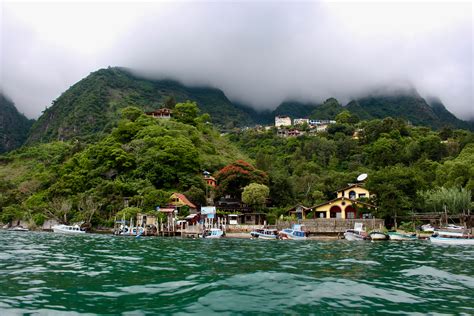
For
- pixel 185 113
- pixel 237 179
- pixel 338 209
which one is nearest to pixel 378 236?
pixel 338 209

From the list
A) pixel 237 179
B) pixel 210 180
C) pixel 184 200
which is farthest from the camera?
pixel 210 180

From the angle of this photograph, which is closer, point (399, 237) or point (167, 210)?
A: point (399, 237)

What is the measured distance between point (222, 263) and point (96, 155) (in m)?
67.0

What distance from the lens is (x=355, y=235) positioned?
4656cm

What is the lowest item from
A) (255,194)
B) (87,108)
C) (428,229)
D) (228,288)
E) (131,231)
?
(131,231)

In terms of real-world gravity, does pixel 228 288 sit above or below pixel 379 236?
above

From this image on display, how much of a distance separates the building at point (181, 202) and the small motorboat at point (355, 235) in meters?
27.9

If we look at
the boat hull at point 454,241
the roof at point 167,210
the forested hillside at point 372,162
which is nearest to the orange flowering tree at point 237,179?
the forested hillside at point 372,162

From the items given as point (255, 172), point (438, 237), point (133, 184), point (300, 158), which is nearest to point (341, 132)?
point (300, 158)

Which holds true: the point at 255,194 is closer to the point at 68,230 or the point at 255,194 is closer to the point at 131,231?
the point at 131,231

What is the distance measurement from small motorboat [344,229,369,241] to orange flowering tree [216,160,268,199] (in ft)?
77.9

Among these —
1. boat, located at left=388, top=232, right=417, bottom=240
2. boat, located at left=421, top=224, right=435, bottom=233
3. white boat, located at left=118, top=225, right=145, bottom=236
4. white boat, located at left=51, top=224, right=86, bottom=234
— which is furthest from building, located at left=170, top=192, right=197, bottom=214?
boat, located at left=421, top=224, right=435, bottom=233

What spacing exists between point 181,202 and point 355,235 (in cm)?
3051

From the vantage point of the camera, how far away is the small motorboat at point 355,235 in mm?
45656
